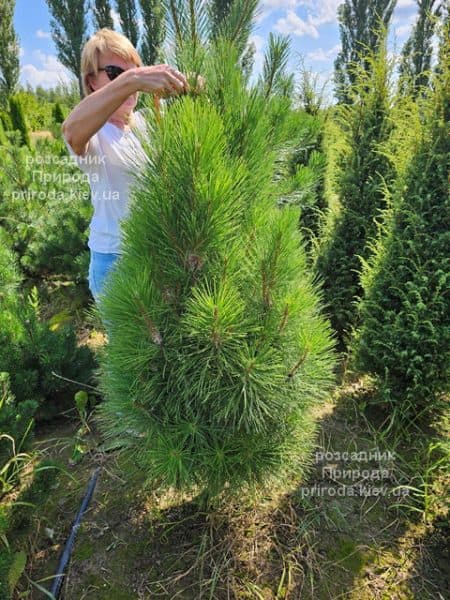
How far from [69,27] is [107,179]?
712 inches

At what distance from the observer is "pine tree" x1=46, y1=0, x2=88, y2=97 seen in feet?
49.4

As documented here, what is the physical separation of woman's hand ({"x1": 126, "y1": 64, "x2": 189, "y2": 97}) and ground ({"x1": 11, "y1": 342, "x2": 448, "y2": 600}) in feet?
4.53

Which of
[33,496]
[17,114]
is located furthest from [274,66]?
[17,114]

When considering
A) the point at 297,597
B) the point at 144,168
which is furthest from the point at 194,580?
the point at 144,168

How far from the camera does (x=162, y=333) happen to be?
3.68ft

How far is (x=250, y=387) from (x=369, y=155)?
2.88 m

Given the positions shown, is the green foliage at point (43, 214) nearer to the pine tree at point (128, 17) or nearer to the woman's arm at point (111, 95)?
the woman's arm at point (111, 95)

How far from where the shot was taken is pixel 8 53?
1769 centimetres

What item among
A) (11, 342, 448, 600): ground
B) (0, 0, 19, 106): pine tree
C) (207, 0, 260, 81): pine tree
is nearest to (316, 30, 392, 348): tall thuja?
(11, 342, 448, 600): ground

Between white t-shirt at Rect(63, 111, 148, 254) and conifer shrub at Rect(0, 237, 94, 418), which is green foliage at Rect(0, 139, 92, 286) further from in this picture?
white t-shirt at Rect(63, 111, 148, 254)

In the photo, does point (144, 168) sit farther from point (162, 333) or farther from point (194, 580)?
point (194, 580)

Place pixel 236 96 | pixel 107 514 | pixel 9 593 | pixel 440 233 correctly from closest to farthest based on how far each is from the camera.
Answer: pixel 236 96 < pixel 9 593 < pixel 107 514 < pixel 440 233

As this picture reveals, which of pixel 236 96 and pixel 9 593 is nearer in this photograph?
pixel 236 96

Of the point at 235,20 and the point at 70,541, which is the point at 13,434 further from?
the point at 235,20
